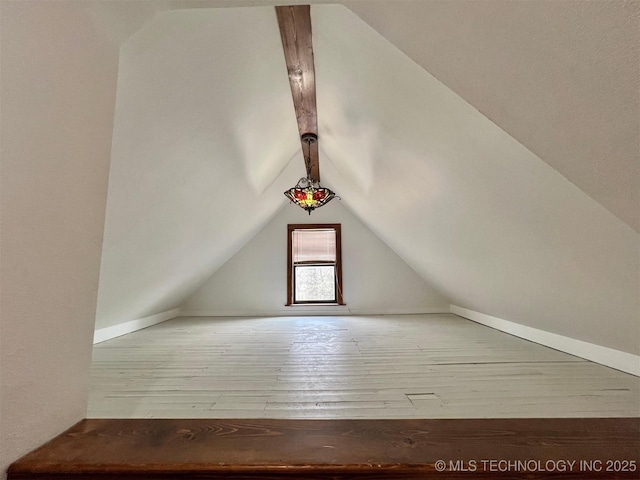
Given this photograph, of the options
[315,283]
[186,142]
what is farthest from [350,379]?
[315,283]

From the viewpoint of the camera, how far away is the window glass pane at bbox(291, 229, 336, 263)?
6.11 meters

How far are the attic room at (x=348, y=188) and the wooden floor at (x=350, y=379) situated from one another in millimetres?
26

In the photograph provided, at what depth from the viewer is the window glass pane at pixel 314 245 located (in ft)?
20.1

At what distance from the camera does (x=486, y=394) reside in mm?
Result: 1904

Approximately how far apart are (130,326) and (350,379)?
12.3 feet

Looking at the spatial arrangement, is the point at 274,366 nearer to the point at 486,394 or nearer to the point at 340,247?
the point at 486,394

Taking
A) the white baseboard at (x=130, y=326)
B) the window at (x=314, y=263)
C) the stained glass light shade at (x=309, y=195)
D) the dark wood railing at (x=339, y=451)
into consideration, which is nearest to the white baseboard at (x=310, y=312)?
the window at (x=314, y=263)

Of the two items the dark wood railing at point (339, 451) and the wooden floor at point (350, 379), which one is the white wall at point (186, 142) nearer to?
the wooden floor at point (350, 379)

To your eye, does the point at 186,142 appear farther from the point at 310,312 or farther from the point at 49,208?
the point at 310,312

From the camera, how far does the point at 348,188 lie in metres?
4.82

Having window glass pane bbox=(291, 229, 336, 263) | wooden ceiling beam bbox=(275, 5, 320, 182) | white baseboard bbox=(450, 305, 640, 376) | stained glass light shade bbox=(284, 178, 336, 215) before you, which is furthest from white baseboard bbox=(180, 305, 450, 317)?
wooden ceiling beam bbox=(275, 5, 320, 182)

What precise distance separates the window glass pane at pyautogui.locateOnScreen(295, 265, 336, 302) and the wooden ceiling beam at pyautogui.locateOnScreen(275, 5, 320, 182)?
327 cm

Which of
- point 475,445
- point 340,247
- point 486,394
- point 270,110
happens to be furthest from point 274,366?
point 340,247

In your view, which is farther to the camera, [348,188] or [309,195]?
[348,188]
